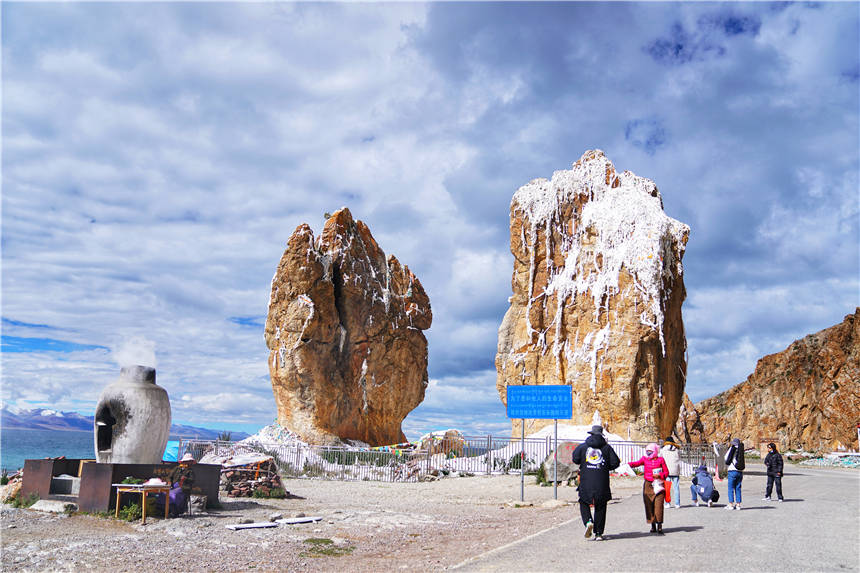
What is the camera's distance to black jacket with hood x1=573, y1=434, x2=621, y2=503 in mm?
9594

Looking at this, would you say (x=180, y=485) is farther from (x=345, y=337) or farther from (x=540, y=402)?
(x=345, y=337)

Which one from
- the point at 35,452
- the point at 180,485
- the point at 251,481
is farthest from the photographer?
the point at 35,452

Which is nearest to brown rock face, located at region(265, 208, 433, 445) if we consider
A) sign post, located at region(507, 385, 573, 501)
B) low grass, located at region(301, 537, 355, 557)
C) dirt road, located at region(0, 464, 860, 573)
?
dirt road, located at region(0, 464, 860, 573)

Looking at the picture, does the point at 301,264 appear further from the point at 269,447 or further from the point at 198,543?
the point at 198,543

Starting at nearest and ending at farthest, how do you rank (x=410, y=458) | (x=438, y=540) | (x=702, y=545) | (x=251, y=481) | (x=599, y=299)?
(x=702, y=545), (x=438, y=540), (x=251, y=481), (x=410, y=458), (x=599, y=299)

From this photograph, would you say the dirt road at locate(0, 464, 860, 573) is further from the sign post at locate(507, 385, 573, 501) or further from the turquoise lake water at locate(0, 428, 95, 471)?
the turquoise lake water at locate(0, 428, 95, 471)

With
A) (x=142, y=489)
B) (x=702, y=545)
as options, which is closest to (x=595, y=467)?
(x=702, y=545)

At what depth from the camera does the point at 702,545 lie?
9242 mm

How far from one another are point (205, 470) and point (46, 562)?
5.66 m

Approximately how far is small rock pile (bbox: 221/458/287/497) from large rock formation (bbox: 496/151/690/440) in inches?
698

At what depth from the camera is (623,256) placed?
3200 cm

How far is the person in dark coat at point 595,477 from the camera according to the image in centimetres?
960

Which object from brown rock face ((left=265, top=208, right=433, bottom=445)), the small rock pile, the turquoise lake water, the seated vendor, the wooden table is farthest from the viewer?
the turquoise lake water

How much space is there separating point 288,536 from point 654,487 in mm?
6134
